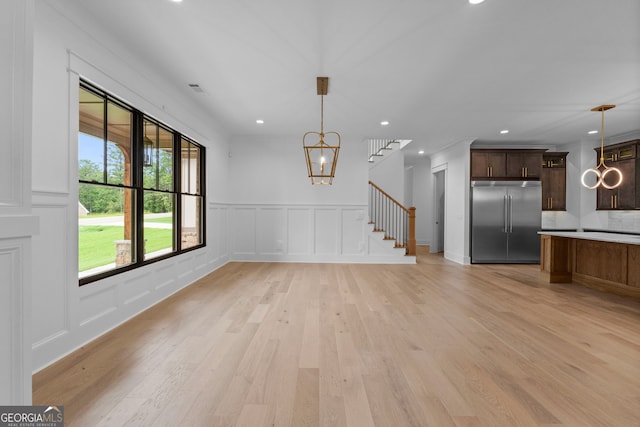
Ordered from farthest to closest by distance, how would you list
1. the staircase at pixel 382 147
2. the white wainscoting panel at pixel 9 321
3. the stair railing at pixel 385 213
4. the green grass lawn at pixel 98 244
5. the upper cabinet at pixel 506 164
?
the staircase at pixel 382 147 → the stair railing at pixel 385 213 → the upper cabinet at pixel 506 164 → the green grass lawn at pixel 98 244 → the white wainscoting panel at pixel 9 321

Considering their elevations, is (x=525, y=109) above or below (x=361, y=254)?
above

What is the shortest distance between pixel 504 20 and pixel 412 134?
13.0ft

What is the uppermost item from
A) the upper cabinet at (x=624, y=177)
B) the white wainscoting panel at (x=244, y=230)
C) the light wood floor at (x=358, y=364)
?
the upper cabinet at (x=624, y=177)

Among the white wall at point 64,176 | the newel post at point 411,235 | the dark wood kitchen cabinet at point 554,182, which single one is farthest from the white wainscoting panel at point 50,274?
the dark wood kitchen cabinet at point 554,182

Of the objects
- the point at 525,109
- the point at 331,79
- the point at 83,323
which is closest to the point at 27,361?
the point at 83,323

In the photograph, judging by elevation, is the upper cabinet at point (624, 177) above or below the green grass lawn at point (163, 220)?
above

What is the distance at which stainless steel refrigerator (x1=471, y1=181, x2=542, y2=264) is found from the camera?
6.86 meters

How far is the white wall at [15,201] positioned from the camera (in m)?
1.07

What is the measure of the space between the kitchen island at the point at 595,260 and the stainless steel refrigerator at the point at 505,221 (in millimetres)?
1397

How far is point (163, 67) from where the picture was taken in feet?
11.6

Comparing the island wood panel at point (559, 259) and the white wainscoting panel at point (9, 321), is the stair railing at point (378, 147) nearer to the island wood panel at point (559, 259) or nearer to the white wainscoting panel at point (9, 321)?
the island wood panel at point (559, 259)

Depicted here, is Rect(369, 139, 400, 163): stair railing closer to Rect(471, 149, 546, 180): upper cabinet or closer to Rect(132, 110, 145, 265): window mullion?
Rect(471, 149, 546, 180): upper cabinet

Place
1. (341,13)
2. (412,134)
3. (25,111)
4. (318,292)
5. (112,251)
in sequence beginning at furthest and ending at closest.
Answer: (412,134) < (318,292) < (112,251) < (341,13) < (25,111)

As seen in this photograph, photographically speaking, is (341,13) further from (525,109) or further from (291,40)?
(525,109)
